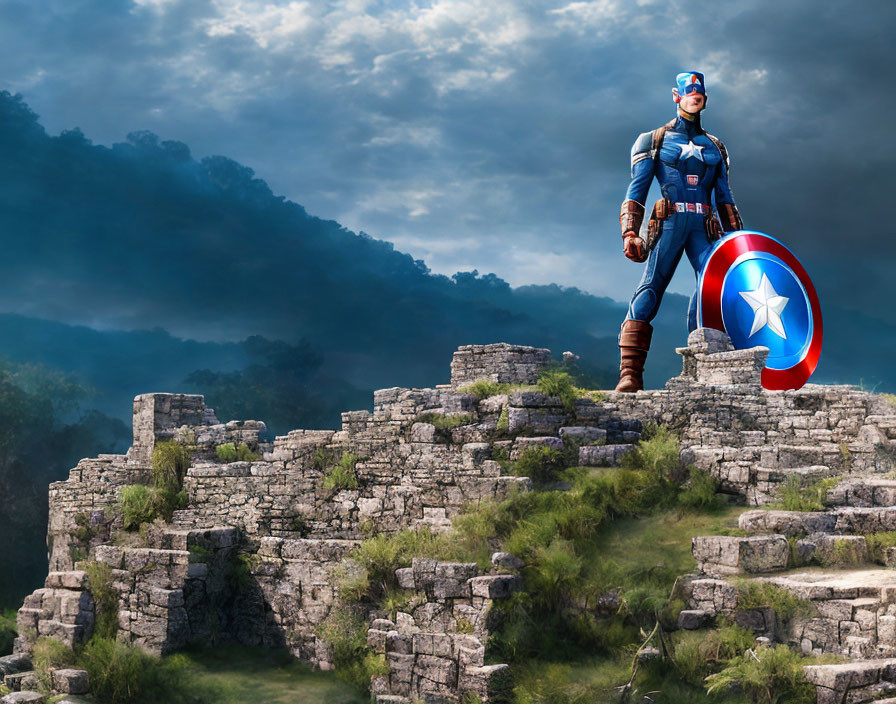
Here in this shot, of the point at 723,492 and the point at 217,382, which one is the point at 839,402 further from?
the point at 217,382

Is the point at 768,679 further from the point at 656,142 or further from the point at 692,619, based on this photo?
the point at 656,142

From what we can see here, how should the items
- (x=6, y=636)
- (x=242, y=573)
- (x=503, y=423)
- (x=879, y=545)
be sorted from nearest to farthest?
(x=879, y=545)
(x=503, y=423)
(x=242, y=573)
(x=6, y=636)

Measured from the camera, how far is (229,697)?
12938 millimetres

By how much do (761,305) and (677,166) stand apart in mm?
3355

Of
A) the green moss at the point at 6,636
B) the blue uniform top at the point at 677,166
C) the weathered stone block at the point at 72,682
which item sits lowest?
the green moss at the point at 6,636

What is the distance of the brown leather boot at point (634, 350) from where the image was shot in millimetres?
18781

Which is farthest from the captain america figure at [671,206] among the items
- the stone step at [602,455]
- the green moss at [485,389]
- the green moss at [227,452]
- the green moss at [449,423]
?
the green moss at [227,452]

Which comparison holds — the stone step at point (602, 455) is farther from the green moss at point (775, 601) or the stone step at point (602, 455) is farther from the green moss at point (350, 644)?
the green moss at point (350, 644)

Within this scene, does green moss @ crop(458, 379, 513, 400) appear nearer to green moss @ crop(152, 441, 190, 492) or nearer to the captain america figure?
the captain america figure

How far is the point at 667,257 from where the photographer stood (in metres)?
19.5

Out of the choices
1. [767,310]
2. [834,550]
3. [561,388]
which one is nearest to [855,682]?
[834,550]

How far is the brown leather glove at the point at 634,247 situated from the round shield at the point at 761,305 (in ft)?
4.28

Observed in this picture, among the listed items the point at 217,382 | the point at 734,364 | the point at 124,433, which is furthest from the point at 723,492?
the point at 217,382

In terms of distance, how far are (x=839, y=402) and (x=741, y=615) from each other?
7575 millimetres
